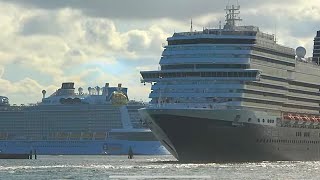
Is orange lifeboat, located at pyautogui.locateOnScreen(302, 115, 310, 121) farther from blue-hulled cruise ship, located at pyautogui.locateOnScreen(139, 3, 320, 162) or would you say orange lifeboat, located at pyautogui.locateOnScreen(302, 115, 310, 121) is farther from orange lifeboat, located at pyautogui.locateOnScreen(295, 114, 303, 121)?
blue-hulled cruise ship, located at pyautogui.locateOnScreen(139, 3, 320, 162)

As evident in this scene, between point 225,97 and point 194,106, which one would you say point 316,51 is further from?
point 194,106

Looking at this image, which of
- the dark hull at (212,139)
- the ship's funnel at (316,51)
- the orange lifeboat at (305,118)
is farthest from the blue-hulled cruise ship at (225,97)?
the ship's funnel at (316,51)

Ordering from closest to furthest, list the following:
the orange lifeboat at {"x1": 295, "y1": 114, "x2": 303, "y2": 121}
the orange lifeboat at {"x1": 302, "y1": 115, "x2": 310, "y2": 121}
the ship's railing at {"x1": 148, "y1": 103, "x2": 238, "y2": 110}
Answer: the ship's railing at {"x1": 148, "y1": 103, "x2": 238, "y2": 110} → the orange lifeboat at {"x1": 295, "y1": 114, "x2": 303, "y2": 121} → the orange lifeboat at {"x1": 302, "y1": 115, "x2": 310, "y2": 121}

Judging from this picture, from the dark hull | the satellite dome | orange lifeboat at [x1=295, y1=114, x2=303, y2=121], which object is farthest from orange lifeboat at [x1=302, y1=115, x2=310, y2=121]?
the satellite dome

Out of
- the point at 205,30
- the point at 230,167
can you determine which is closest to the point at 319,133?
the point at 205,30

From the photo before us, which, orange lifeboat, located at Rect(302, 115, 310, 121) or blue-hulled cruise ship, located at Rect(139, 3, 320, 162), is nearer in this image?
blue-hulled cruise ship, located at Rect(139, 3, 320, 162)

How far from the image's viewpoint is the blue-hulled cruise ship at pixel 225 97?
114875 millimetres

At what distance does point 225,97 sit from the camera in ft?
384

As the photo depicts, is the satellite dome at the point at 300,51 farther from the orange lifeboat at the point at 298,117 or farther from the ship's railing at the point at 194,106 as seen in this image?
the ship's railing at the point at 194,106

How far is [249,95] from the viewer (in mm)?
119250

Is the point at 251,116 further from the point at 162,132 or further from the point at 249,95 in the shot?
the point at 162,132

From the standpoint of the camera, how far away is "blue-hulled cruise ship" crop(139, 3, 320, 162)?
114875 millimetres

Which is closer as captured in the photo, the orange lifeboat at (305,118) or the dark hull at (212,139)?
the dark hull at (212,139)

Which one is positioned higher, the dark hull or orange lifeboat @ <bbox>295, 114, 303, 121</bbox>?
orange lifeboat @ <bbox>295, 114, 303, 121</bbox>
